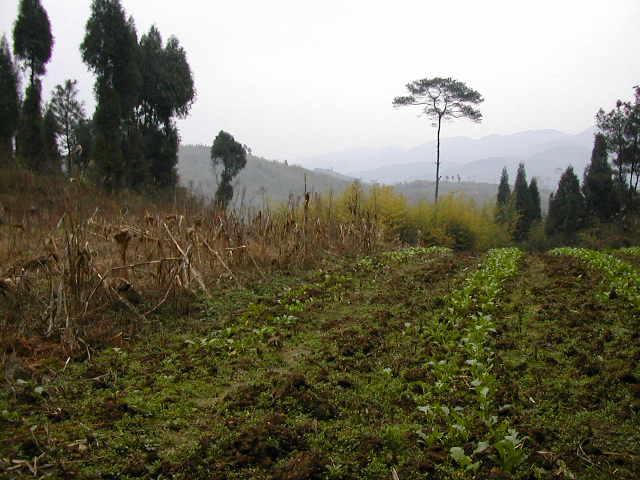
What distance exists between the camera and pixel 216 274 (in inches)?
311

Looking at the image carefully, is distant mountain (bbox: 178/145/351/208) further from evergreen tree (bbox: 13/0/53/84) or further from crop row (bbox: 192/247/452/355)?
crop row (bbox: 192/247/452/355)

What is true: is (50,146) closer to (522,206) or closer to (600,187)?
(600,187)

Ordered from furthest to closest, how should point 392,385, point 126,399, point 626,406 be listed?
point 392,385
point 126,399
point 626,406

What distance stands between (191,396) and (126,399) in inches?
18.9

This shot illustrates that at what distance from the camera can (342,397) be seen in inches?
136

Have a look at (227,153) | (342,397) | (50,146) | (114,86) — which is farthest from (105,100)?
(342,397)

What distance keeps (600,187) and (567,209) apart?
3017 mm

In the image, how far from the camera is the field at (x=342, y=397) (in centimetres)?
255

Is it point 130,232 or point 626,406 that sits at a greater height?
point 130,232

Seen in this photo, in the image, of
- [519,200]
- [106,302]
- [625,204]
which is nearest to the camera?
[106,302]

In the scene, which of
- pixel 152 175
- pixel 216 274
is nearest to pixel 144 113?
pixel 152 175

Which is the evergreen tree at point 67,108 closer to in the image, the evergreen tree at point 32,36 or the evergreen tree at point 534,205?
the evergreen tree at point 32,36

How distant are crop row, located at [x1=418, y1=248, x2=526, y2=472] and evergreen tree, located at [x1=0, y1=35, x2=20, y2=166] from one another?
2215cm

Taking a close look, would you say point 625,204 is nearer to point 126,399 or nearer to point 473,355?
point 473,355
